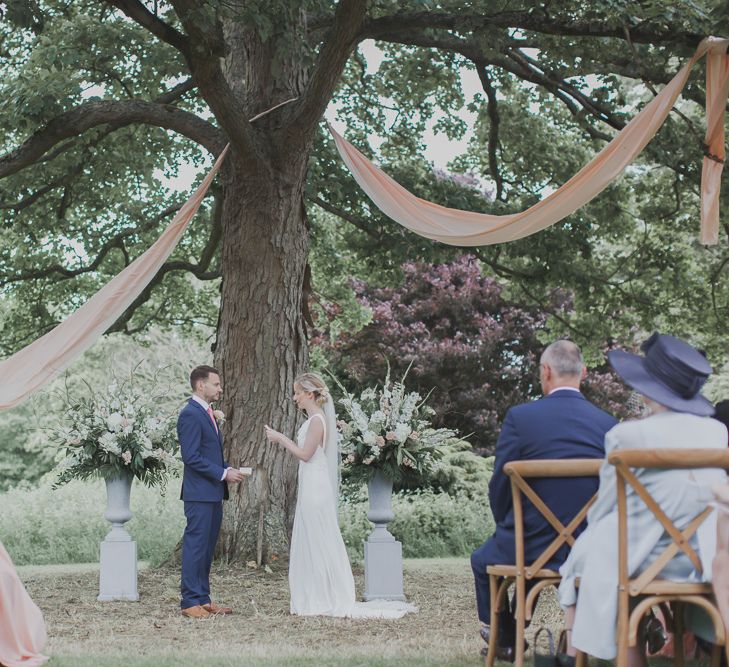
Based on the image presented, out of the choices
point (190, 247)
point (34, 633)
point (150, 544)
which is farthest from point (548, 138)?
point (34, 633)

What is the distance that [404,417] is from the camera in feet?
29.8

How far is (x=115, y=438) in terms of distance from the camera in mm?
9172

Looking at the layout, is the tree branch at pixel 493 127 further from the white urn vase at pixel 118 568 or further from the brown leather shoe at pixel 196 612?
the brown leather shoe at pixel 196 612

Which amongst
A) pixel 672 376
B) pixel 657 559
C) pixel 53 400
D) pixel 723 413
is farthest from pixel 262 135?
pixel 53 400

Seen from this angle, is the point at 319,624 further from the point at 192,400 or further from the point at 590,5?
the point at 590,5

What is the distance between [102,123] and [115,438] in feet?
10.0

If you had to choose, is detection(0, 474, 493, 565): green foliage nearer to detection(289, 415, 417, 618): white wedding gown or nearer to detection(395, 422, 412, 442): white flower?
detection(395, 422, 412, 442): white flower

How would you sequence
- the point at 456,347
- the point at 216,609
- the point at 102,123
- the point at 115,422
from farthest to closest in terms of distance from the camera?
1. the point at 456,347
2. the point at 102,123
3. the point at 115,422
4. the point at 216,609

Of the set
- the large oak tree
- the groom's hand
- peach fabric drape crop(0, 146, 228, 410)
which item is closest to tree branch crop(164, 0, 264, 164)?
the large oak tree

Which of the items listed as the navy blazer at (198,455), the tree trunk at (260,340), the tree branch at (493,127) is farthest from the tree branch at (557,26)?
the navy blazer at (198,455)

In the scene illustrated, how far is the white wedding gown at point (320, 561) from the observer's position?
8266mm

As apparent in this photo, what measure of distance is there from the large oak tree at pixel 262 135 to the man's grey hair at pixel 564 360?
3.97 metres

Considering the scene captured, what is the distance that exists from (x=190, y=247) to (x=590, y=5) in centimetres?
782

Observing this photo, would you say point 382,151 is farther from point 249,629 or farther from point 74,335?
point 249,629
